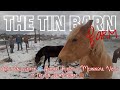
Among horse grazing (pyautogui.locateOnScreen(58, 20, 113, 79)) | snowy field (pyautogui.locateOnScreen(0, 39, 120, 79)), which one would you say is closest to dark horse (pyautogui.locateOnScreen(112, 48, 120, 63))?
snowy field (pyautogui.locateOnScreen(0, 39, 120, 79))

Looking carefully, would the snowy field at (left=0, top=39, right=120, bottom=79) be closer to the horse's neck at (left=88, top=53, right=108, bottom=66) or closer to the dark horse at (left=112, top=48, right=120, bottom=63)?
the dark horse at (left=112, top=48, right=120, bottom=63)

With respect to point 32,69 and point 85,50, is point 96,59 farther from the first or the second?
point 32,69

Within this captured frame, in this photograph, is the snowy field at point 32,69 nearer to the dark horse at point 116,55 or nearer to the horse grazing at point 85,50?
the dark horse at point 116,55

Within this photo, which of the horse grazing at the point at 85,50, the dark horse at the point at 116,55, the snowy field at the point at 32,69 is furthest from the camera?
the snowy field at the point at 32,69

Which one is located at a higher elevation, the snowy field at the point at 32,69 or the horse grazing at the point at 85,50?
the horse grazing at the point at 85,50

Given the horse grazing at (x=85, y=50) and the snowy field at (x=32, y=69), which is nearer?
the horse grazing at (x=85, y=50)

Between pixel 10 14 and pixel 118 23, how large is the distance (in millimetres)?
1701

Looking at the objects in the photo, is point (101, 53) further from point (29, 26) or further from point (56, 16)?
point (29, 26)

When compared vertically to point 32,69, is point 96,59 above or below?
above

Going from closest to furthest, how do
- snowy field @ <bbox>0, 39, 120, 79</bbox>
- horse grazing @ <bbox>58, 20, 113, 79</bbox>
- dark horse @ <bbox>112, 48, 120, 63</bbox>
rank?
1. horse grazing @ <bbox>58, 20, 113, 79</bbox>
2. dark horse @ <bbox>112, 48, 120, 63</bbox>
3. snowy field @ <bbox>0, 39, 120, 79</bbox>

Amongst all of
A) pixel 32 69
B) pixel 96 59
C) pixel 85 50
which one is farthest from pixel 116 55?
pixel 32 69

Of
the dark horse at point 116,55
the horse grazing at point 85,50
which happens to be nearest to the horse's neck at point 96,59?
the horse grazing at point 85,50

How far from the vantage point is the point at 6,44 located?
339 centimetres
